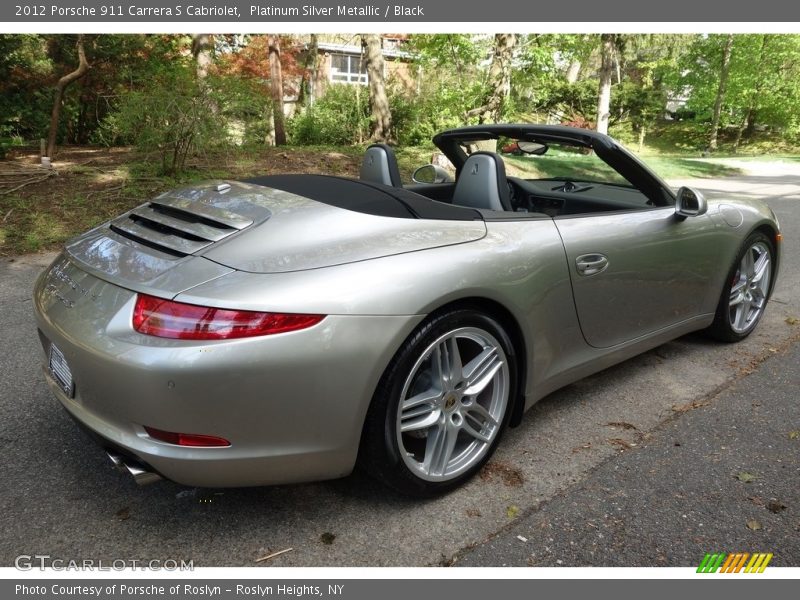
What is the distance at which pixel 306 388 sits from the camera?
1899 mm

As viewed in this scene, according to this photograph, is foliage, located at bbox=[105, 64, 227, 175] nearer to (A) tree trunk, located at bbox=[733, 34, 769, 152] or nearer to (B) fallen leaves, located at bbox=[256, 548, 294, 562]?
(B) fallen leaves, located at bbox=[256, 548, 294, 562]

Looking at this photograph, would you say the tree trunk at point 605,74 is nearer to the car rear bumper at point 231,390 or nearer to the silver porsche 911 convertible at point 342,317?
the silver porsche 911 convertible at point 342,317

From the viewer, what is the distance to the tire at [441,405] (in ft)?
6.91

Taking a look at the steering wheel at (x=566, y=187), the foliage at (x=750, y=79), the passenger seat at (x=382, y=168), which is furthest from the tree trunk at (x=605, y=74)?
the passenger seat at (x=382, y=168)

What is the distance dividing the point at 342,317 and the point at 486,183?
4.25 ft

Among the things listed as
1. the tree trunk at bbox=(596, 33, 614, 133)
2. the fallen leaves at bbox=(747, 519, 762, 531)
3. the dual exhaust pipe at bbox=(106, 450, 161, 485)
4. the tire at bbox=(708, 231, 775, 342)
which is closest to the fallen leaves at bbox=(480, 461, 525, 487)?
the fallen leaves at bbox=(747, 519, 762, 531)

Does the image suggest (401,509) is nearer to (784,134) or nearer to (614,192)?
(614,192)

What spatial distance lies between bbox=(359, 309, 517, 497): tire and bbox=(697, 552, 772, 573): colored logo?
853 mm

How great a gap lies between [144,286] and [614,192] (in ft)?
8.82

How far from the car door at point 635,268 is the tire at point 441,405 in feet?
1.87

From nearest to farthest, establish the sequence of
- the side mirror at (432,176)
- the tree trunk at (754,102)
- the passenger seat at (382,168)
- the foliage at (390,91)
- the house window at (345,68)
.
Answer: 1. the passenger seat at (382,168)
2. the side mirror at (432,176)
3. the foliage at (390,91)
4. the tree trunk at (754,102)
5. the house window at (345,68)

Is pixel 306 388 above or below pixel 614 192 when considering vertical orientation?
below

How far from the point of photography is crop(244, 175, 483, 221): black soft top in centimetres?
243

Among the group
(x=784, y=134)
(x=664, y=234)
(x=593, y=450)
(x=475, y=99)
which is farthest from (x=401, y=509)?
(x=784, y=134)
